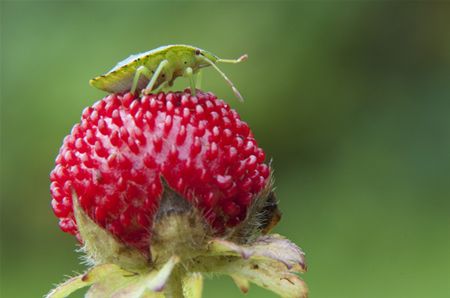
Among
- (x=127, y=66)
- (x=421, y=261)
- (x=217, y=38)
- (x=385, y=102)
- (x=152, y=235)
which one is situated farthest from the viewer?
(x=385, y=102)

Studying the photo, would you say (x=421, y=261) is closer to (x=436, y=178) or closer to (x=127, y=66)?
(x=436, y=178)

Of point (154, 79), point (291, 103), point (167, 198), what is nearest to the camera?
point (167, 198)

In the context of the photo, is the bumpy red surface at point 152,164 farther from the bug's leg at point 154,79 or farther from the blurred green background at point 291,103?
the blurred green background at point 291,103

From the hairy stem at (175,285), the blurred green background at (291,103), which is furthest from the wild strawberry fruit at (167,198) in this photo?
the blurred green background at (291,103)

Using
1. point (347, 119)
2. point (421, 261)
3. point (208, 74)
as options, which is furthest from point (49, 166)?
point (421, 261)

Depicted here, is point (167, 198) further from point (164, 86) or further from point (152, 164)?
point (164, 86)

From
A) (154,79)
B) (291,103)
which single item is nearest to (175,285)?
(154,79)
